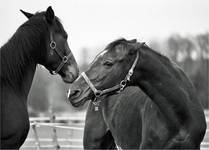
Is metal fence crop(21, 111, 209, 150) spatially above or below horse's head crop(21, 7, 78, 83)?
below

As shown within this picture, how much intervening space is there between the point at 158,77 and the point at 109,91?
643mm

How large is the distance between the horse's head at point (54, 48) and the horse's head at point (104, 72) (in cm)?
46

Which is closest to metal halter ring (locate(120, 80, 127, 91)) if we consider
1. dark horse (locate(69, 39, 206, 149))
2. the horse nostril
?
dark horse (locate(69, 39, 206, 149))

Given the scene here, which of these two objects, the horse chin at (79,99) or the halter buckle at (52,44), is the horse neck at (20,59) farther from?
the horse chin at (79,99)

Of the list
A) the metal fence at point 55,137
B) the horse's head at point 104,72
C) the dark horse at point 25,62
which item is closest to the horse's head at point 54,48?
the dark horse at point 25,62

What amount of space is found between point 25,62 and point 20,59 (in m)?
0.08

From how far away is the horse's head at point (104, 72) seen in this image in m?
4.80

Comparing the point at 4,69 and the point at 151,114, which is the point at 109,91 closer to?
the point at 151,114

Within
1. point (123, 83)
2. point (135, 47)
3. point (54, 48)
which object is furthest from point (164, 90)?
point (54, 48)

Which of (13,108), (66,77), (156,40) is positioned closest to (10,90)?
(13,108)

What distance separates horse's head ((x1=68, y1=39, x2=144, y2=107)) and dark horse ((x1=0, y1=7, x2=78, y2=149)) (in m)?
0.46

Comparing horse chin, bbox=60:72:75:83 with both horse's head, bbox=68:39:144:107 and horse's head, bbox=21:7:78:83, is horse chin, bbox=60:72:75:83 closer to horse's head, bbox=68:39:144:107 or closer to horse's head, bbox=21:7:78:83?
horse's head, bbox=21:7:78:83

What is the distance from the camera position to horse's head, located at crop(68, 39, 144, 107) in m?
4.80

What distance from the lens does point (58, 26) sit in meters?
5.30
